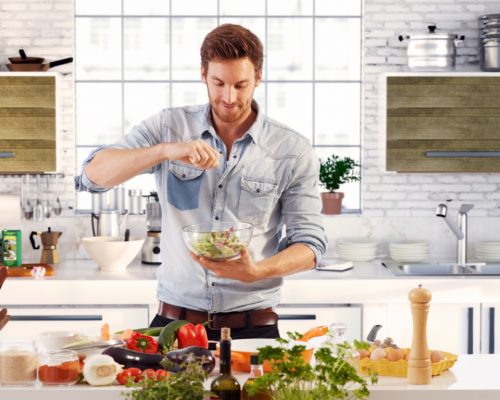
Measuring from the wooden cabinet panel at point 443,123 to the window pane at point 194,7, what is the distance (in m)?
1.41

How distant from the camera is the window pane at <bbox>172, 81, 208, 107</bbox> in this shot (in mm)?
6699

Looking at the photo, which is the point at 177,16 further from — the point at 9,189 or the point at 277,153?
the point at 277,153

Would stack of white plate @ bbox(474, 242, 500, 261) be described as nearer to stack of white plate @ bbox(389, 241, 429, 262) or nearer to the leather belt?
stack of white plate @ bbox(389, 241, 429, 262)

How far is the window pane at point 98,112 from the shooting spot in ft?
21.9

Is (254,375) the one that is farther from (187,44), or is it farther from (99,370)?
(187,44)

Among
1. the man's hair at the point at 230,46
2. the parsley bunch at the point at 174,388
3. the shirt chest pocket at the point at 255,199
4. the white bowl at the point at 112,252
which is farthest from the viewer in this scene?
the white bowl at the point at 112,252

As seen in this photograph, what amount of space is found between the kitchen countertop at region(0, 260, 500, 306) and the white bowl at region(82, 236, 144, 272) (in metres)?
0.19

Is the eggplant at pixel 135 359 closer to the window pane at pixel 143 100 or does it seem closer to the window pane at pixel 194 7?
the window pane at pixel 143 100

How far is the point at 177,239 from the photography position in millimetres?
3762

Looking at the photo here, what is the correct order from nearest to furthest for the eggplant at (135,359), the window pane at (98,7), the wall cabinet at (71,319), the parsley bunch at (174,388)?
the parsley bunch at (174,388) < the eggplant at (135,359) < the wall cabinet at (71,319) < the window pane at (98,7)

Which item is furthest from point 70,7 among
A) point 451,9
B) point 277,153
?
point 277,153

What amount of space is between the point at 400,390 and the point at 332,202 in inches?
141

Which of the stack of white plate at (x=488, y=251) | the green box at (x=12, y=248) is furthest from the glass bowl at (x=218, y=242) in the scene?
the stack of white plate at (x=488, y=251)

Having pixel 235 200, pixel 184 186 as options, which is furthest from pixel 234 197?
pixel 184 186
